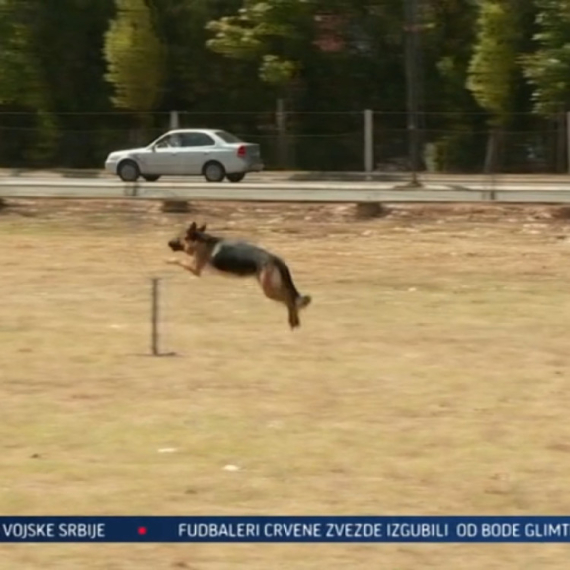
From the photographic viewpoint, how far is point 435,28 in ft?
133

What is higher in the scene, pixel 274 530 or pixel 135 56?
pixel 135 56

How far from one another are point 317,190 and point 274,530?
73.7 ft

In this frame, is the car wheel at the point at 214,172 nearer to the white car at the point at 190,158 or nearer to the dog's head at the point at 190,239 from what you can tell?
the white car at the point at 190,158

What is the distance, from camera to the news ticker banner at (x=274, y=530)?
Result: 615 cm

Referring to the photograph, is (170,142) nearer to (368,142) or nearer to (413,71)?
(368,142)

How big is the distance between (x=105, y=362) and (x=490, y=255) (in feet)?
33.0

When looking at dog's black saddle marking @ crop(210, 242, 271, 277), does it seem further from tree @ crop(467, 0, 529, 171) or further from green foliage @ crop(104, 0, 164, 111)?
green foliage @ crop(104, 0, 164, 111)

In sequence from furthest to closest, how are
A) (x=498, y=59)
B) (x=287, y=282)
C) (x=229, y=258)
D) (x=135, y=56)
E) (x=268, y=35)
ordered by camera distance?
(x=268, y=35)
(x=135, y=56)
(x=498, y=59)
(x=287, y=282)
(x=229, y=258)

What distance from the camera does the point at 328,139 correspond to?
36188 mm

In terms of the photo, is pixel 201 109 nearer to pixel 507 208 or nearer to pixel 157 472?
pixel 507 208

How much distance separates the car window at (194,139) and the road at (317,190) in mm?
3271

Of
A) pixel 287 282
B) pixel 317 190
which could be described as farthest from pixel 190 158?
pixel 287 282

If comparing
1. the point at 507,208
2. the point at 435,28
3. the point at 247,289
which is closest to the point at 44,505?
the point at 247,289
